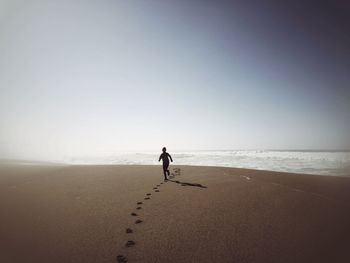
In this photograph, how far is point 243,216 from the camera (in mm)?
6859

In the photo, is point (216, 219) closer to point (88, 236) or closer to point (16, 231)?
point (88, 236)

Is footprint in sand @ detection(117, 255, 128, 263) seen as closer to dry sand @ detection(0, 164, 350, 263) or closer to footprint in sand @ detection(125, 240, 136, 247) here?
dry sand @ detection(0, 164, 350, 263)

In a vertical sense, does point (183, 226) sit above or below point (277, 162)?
below

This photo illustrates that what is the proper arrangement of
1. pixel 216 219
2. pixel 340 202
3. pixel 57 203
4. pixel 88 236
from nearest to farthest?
pixel 88 236, pixel 216 219, pixel 340 202, pixel 57 203

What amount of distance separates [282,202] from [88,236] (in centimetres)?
653

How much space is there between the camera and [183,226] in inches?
245

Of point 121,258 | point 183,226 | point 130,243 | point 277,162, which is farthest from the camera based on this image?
point 277,162

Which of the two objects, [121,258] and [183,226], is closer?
[121,258]

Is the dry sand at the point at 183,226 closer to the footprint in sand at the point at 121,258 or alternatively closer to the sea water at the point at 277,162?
the footprint in sand at the point at 121,258

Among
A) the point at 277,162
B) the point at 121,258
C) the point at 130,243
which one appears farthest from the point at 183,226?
the point at 277,162

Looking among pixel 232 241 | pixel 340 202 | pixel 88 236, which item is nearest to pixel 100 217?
pixel 88 236

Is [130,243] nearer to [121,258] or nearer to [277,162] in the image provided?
[121,258]

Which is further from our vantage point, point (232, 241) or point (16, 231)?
point (16, 231)

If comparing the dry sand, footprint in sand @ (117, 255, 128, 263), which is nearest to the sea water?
the dry sand
